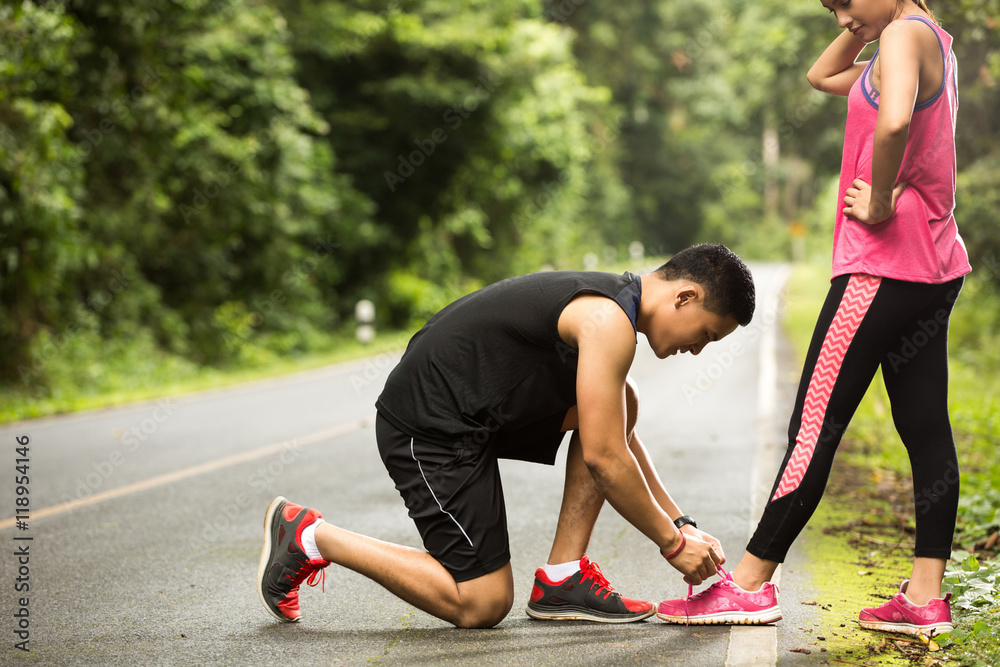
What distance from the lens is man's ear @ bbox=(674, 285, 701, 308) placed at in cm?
323

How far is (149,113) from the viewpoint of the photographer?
14781 mm

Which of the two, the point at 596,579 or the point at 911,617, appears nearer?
the point at 911,617

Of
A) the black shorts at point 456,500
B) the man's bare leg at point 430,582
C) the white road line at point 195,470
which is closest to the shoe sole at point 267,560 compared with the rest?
the man's bare leg at point 430,582

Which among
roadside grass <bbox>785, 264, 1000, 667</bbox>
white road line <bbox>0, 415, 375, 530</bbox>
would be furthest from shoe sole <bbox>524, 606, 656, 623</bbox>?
white road line <bbox>0, 415, 375, 530</bbox>

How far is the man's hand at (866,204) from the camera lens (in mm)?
3178

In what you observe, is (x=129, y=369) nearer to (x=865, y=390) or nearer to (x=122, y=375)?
(x=122, y=375)

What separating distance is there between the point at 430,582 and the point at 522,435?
2.08 ft

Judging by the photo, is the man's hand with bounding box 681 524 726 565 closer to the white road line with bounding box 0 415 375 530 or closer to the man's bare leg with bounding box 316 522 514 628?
the man's bare leg with bounding box 316 522 514 628

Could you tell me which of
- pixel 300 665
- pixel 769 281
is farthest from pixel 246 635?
pixel 769 281

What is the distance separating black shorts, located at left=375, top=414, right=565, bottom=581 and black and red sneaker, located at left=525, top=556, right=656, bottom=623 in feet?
0.90

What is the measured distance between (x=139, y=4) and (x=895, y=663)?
13.5 meters

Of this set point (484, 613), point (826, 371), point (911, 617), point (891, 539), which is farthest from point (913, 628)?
point (891, 539)

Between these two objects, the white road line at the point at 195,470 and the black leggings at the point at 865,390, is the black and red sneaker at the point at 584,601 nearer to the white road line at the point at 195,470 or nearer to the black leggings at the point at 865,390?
the black leggings at the point at 865,390

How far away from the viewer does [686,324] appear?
3262 mm
